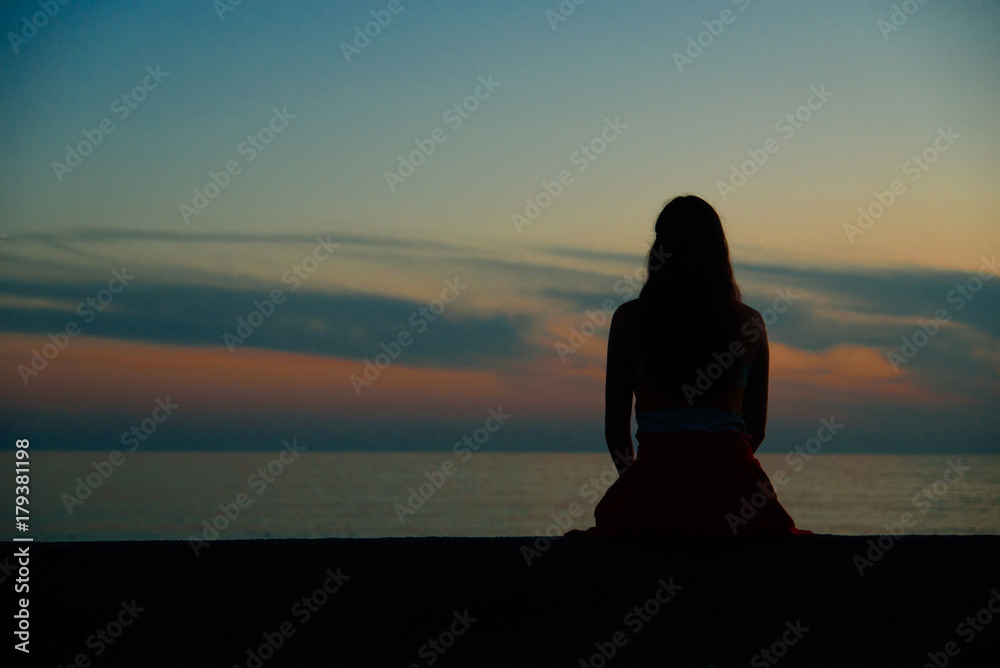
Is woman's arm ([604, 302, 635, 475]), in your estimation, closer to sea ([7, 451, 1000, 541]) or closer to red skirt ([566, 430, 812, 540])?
red skirt ([566, 430, 812, 540])

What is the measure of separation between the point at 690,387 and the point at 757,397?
1.15 ft

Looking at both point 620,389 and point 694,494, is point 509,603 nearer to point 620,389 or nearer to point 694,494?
point 694,494

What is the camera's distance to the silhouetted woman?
123 inches

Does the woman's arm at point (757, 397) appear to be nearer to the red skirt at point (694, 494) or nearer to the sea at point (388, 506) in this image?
the red skirt at point (694, 494)

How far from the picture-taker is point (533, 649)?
280 centimetres

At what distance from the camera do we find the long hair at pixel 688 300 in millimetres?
3162

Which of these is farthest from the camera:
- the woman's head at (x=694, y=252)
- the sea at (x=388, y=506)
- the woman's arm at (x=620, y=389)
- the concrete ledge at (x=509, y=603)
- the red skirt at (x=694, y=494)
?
the sea at (x=388, y=506)

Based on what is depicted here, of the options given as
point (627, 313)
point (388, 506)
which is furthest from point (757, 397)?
point (388, 506)

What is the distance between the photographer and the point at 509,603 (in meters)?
2.82

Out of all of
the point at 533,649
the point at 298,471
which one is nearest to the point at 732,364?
the point at 533,649

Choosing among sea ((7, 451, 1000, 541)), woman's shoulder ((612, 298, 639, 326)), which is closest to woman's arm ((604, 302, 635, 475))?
woman's shoulder ((612, 298, 639, 326))

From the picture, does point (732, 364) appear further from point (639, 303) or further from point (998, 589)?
point (998, 589)

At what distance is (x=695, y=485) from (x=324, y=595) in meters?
1.34

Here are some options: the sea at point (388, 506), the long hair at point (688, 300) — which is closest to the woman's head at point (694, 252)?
the long hair at point (688, 300)
